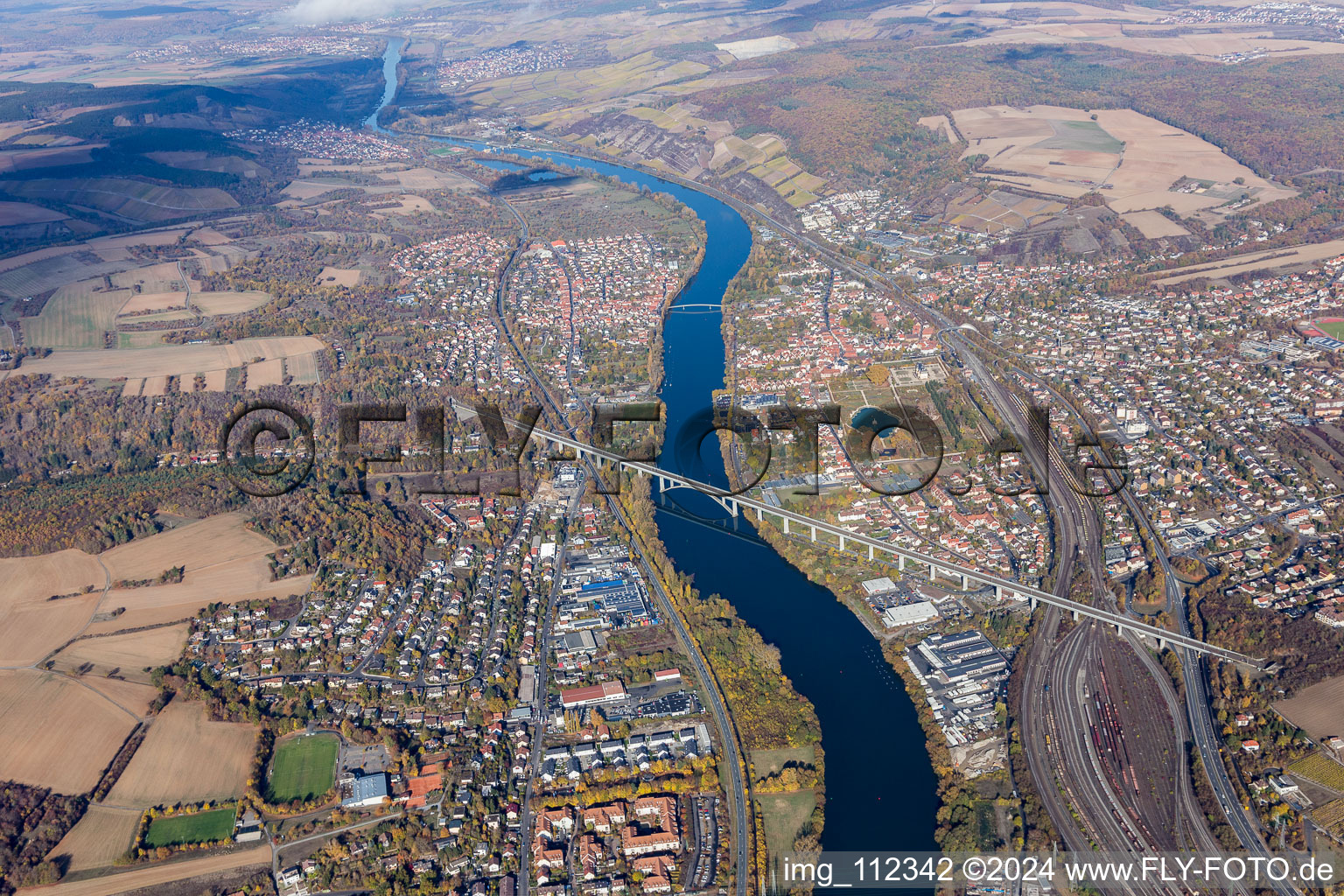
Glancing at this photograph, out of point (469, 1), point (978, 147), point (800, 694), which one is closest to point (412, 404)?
point (800, 694)

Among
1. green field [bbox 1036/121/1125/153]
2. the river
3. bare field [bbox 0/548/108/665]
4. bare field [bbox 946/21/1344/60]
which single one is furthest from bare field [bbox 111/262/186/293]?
bare field [bbox 946/21/1344/60]

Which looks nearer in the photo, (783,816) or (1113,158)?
(783,816)

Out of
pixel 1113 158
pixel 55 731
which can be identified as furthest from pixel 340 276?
pixel 1113 158

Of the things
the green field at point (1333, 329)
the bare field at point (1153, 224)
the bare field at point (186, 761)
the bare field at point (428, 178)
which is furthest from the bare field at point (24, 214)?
the green field at point (1333, 329)

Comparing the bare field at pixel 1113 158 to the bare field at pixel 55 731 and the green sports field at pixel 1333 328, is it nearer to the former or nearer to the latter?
the green sports field at pixel 1333 328

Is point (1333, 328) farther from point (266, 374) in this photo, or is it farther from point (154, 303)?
point (154, 303)

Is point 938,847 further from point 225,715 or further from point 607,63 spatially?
point 607,63

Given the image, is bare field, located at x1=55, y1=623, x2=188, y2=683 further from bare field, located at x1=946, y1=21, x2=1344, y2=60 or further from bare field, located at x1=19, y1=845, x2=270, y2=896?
bare field, located at x1=946, y1=21, x2=1344, y2=60
